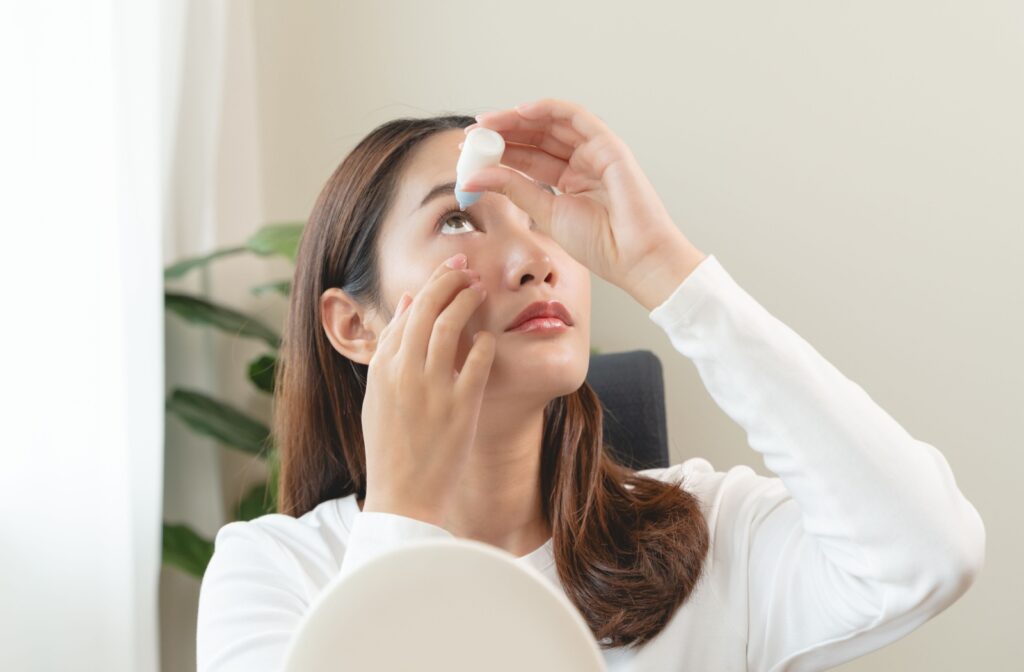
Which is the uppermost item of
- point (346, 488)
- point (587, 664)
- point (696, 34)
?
point (696, 34)

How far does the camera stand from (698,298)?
2.80ft

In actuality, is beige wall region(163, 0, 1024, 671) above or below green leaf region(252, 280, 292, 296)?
above

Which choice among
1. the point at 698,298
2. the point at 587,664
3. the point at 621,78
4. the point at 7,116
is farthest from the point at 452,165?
the point at 621,78

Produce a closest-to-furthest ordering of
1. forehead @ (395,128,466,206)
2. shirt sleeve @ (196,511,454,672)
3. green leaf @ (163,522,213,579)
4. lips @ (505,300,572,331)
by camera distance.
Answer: shirt sleeve @ (196,511,454,672), lips @ (505,300,572,331), forehead @ (395,128,466,206), green leaf @ (163,522,213,579)

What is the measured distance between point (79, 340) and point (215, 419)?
0.39 m

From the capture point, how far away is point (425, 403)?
0.92 metres

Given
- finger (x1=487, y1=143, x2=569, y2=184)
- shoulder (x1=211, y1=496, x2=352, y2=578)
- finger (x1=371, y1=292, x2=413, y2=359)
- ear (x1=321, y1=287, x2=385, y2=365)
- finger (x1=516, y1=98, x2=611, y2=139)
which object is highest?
finger (x1=516, y1=98, x2=611, y2=139)

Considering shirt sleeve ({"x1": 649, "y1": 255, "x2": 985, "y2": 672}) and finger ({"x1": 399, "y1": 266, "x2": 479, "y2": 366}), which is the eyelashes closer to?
finger ({"x1": 399, "y1": 266, "x2": 479, "y2": 366})

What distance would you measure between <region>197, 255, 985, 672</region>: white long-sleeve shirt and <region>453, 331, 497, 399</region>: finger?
0.14 meters

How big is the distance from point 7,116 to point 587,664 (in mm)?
1311

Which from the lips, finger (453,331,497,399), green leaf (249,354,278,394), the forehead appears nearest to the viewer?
finger (453,331,497,399)

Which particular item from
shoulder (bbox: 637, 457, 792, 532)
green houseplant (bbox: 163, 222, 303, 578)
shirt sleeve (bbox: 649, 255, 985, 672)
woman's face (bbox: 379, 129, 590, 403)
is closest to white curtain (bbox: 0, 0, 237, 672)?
green houseplant (bbox: 163, 222, 303, 578)

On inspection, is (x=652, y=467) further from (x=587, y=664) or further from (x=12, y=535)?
(x=587, y=664)

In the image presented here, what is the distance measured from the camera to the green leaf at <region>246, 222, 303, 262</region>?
71.2 inches
